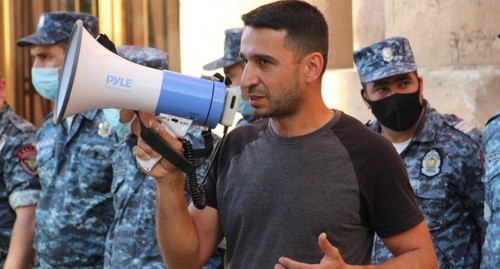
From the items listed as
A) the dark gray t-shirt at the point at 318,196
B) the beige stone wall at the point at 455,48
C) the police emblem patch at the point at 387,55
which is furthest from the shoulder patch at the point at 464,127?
the dark gray t-shirt at the point at 318,196

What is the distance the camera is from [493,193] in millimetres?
4383

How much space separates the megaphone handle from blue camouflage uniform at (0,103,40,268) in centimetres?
271

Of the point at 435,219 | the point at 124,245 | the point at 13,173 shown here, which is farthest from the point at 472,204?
the point at 13,173

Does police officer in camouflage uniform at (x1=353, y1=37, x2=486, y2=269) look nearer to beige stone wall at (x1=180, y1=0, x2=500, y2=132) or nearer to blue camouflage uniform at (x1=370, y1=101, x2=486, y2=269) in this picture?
blue camouflage uniform at (x1=370, y1=101, x2=486, y2=269)

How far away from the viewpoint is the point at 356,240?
142 inches

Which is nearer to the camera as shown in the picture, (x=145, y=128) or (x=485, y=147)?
(x=145, y=128)

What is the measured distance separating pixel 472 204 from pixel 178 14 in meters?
4.28

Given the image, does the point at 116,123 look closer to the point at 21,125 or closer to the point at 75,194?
the point at 75,194

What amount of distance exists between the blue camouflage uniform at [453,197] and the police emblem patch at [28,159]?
2.01m

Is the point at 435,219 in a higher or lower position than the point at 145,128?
lower

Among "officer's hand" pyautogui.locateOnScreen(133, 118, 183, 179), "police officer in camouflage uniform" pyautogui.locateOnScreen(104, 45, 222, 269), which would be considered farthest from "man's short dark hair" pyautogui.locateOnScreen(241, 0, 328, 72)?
"police officer in camouflage uniform" pyautogui.locateOnScreen(104, 45, 222, 269)

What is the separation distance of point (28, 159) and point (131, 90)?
2781 millimetres

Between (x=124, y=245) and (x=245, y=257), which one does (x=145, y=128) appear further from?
(x=124, y=245)

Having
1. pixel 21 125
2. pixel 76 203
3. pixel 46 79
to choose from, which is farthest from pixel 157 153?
pixel 46 79
